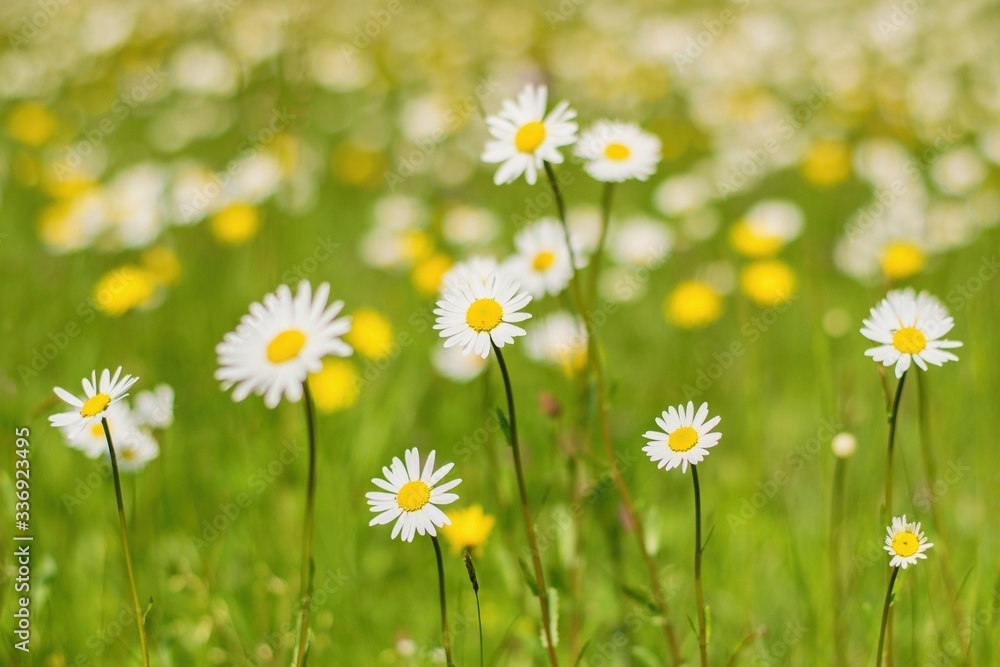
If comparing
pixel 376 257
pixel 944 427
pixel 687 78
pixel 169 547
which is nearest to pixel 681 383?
pixel 944 427

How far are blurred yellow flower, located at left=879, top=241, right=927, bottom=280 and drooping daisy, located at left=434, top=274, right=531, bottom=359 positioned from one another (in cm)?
142

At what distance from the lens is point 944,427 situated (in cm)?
205

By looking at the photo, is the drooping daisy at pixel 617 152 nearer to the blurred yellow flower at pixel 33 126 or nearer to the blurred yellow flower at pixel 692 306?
the blurred yellow flower at pixel 692 306

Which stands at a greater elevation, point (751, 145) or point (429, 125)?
point (429, 125)

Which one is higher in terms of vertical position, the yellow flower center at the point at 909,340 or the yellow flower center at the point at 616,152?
the yellow flower center at the point at 616,152

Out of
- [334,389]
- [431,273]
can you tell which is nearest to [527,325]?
[431,273]

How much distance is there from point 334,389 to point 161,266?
0.89 metres

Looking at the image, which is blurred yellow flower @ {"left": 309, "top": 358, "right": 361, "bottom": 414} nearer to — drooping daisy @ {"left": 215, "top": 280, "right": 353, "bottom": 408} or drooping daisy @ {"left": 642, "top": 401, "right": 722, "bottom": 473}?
drooping daisy @ {"left": 215, "top": 280, "right": 353, "bottom": 408}

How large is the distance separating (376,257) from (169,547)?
1.44 m

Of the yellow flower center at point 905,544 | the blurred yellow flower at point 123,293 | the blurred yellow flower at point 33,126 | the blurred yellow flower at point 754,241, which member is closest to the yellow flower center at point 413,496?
the yellow flower center at point 905,544

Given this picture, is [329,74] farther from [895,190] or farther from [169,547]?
[169,547]

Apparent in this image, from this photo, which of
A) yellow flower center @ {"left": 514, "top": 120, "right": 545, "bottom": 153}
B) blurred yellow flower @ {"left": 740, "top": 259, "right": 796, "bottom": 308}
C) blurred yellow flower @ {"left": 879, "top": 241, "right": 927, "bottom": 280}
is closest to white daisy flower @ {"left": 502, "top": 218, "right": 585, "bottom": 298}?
yellow flower center @ {"left": 514, "top": 120, "right": 545, "bottom": 153}

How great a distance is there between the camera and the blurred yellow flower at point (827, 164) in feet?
11.4

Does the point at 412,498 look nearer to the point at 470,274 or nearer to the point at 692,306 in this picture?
the point at 470,274
